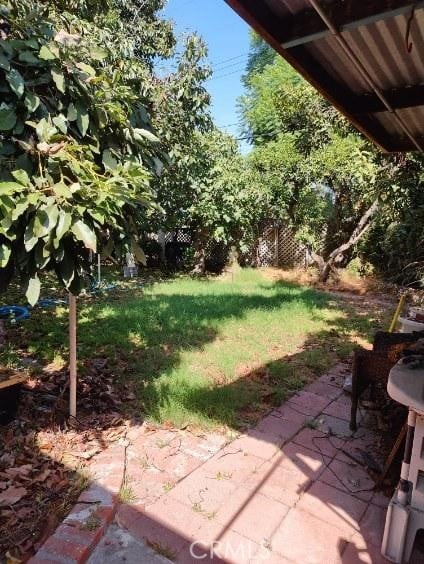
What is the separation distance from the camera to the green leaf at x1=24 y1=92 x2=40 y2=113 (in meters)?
1.72

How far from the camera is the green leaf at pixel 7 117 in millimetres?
1670

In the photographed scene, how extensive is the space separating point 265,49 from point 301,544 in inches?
744

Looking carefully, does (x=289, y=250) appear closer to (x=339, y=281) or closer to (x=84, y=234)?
(x=339, y=281)

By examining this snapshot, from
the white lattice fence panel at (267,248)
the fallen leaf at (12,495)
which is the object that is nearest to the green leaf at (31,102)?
the fallen leaf at (12,495)

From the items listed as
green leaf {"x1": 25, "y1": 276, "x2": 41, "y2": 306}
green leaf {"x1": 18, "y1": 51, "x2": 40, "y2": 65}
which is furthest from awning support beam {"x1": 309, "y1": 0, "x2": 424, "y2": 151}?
green leaf {"x1": 25, "y1": 276, "x2": 41, "y2": 306}

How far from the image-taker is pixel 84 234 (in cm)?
157

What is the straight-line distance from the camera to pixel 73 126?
2.02 meters

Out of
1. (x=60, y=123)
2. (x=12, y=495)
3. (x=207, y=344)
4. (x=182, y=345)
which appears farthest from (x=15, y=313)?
(x=60, y=123)

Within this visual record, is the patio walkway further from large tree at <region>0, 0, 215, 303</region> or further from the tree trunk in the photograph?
the tree trunk

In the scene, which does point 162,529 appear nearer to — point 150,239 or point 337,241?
point 337,241

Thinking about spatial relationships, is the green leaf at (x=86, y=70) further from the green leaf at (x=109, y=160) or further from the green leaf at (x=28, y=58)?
the green leaf at (x=109, y=160)

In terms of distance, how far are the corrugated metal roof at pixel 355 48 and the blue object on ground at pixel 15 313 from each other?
4335mm

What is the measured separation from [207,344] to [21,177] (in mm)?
3183

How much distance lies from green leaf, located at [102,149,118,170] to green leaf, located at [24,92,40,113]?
1.28 feet
